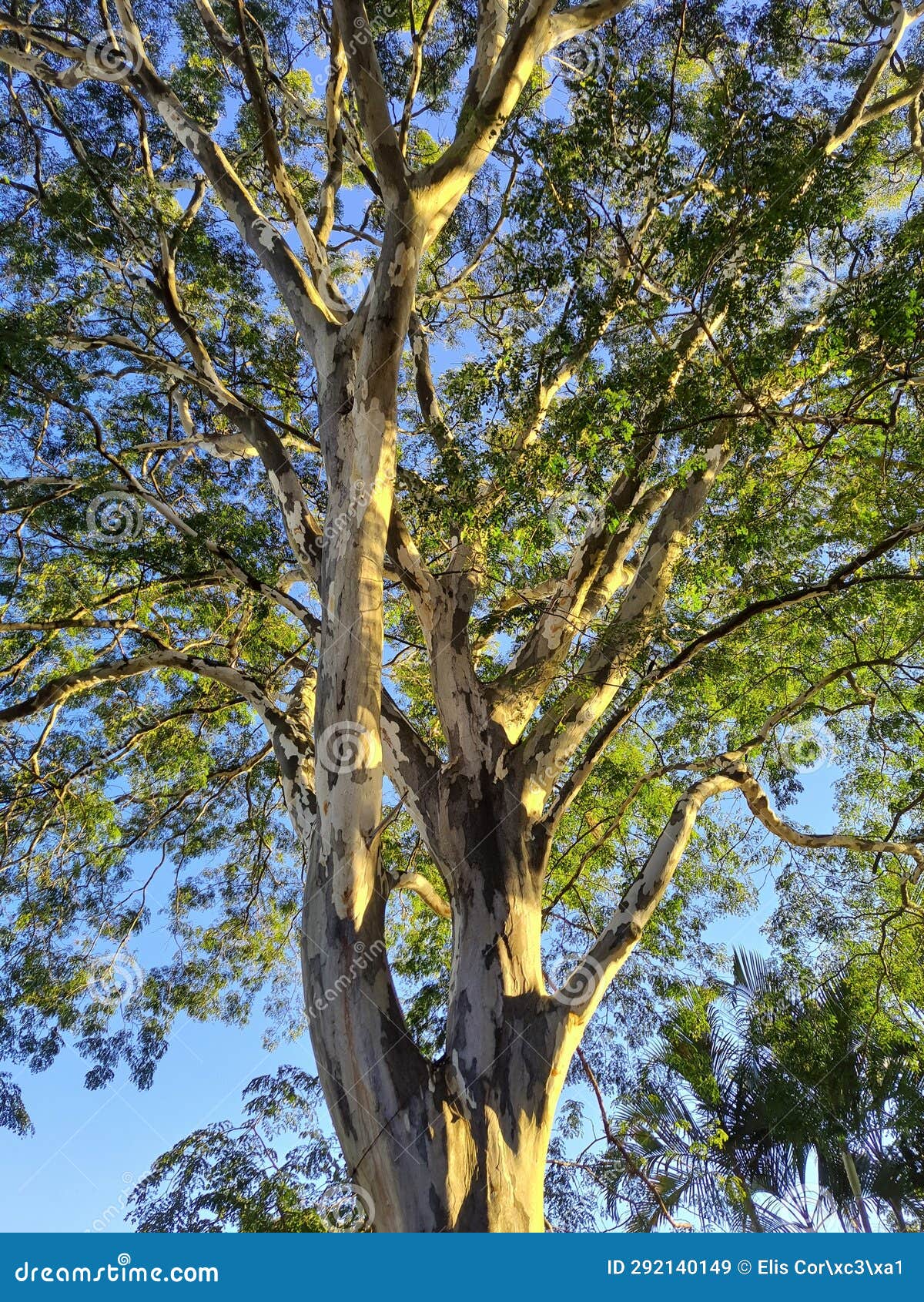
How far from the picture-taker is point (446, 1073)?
11.5 feet

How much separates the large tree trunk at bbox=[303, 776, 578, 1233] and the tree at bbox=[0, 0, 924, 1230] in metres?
0.02

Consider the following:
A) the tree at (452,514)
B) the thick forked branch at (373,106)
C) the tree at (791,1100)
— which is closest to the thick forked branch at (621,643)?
the tree at (452,514)

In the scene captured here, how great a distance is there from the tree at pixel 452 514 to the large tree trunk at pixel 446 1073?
0.06ft

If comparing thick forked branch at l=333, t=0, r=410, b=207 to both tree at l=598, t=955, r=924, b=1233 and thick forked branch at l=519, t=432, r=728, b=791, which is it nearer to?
thick forked branch at l=519, t=432, r=728, b=791

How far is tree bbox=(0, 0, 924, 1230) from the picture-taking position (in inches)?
155

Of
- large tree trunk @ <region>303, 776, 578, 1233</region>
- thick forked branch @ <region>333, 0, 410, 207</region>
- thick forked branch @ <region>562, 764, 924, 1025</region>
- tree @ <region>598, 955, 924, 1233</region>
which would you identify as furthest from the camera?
tree @ <region>598, 955, 924, 1233</region>

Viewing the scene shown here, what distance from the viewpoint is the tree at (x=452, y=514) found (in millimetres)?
3946

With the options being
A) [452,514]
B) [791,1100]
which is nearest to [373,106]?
[452,514]

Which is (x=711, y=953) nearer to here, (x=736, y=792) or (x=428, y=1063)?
(x=736, y=792)

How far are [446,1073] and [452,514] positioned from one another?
122 inches

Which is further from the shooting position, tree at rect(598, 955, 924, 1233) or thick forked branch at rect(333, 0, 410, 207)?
tree at rect(598, 955, 924, 1233)

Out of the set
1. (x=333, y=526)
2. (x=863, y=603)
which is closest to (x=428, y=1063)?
(x=333, y=526)

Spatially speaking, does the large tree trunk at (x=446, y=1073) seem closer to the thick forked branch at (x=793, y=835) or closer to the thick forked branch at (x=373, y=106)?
the thick forked branch at (x=793, y=835)

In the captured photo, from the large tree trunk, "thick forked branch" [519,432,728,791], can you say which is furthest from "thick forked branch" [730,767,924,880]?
the large tree trunk
